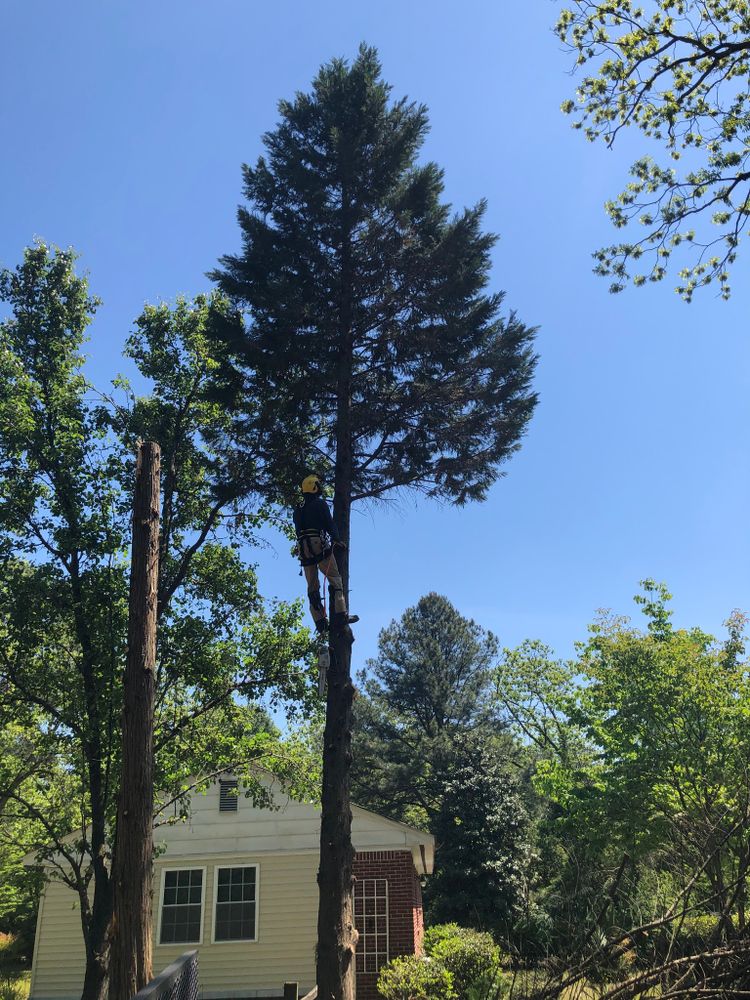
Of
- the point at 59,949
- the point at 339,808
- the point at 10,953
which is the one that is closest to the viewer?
the point at 339,808

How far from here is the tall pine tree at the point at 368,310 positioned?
10.8 metres

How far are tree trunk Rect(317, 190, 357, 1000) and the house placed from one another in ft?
25.3

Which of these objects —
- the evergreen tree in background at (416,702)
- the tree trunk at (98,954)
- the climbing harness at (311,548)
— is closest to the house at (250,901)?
the tree trunk at (98,954)

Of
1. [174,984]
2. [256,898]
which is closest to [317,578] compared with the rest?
[174,984]

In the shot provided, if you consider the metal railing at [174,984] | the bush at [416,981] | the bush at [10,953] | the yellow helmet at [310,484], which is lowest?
the bush at [10,953]

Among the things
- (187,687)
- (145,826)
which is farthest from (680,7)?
(187,687)

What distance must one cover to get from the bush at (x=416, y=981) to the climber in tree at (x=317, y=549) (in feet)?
20.6

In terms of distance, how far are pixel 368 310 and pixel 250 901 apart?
502 inches

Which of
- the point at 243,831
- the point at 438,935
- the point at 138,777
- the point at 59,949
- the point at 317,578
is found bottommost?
the point at 59,949

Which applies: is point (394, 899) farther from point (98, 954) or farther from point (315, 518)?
point (315, 518)

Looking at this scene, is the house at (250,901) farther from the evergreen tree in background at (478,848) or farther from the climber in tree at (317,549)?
the climber in tree at (317,549)

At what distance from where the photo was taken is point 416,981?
452 inches

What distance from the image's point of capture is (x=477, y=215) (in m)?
11.4

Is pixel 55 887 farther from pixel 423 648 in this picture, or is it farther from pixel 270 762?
pixel 423 648
